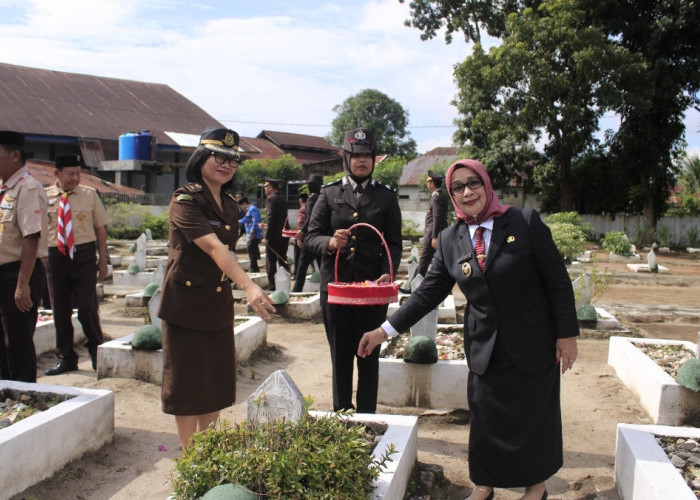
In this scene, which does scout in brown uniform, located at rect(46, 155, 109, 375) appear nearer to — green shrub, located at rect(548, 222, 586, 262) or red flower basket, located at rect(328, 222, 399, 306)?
red flower basket, located at rect(328, 222, 399, 306)

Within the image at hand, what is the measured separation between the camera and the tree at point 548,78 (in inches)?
866

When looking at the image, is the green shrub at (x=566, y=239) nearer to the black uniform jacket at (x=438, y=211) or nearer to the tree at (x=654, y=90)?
the black uniform jacket at (x=438, y=211)

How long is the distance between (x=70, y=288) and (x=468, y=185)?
403 cm

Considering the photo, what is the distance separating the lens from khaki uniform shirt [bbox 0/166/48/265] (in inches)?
166

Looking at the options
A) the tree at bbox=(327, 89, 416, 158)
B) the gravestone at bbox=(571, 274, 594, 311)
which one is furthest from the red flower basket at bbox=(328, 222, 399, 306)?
the tree at bbox=(327, 89, 416, 158)

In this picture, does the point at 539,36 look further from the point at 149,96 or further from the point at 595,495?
the point at 149,96

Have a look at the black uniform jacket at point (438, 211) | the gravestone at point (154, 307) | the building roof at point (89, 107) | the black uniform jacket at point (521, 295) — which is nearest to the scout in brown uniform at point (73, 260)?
the gravestone at point (154, 307)

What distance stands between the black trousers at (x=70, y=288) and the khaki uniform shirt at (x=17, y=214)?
1.14 m

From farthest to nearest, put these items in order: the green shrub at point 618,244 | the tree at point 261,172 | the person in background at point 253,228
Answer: the tree at point 261,172
the green shrub at point 618,244
the person in background at point 253,228

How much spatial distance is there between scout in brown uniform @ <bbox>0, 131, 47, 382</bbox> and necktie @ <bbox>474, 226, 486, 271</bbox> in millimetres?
2969

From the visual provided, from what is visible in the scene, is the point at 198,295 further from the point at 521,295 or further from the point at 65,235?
the point at 65,235

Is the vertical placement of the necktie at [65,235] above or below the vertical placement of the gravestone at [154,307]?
above

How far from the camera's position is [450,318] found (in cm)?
806

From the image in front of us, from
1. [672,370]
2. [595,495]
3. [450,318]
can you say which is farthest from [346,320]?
[450,318]
